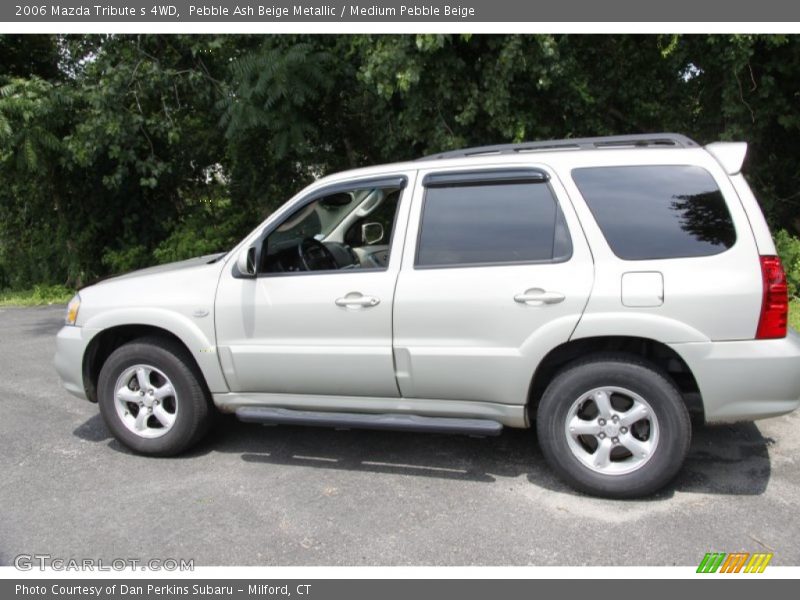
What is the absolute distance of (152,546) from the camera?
11.4 ft

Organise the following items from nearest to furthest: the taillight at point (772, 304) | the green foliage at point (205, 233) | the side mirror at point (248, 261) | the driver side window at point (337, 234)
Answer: the taillight at point (772, 304), the side mirror at point (248, 261), the driver side window at point (337, 234), the green foliage at point (205, 233)

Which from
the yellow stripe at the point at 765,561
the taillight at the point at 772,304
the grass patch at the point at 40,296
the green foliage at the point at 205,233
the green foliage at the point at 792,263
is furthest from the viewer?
the grass patch at the point at 40,296

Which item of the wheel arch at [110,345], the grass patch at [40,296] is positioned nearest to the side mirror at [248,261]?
the wheel arch at [110,345]

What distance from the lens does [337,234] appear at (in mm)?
5082

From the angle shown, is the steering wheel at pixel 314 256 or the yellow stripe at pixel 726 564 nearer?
the yellow stripe at pixel 726 564

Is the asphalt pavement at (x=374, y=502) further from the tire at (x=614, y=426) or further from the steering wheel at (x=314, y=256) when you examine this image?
the steering wheel at (x=314, y=256)

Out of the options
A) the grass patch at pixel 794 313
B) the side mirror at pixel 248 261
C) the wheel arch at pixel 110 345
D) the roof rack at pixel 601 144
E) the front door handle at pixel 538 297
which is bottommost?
the grass patch at pixel 794 313

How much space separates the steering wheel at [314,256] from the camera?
455 cm

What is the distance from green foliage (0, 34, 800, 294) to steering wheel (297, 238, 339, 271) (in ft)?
10.2

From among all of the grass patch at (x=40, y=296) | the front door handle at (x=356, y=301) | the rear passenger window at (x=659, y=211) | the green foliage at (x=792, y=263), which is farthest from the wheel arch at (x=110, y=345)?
the grass patch at (x=40, y=296)

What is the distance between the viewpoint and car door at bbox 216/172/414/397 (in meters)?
4.07

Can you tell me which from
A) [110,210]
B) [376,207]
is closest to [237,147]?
[110,210]

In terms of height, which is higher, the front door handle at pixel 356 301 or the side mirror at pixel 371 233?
the side mirror at pixel 371 233

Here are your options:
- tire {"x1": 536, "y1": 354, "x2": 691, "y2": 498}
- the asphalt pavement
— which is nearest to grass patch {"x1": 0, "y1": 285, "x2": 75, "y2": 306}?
the asphalt pavement
